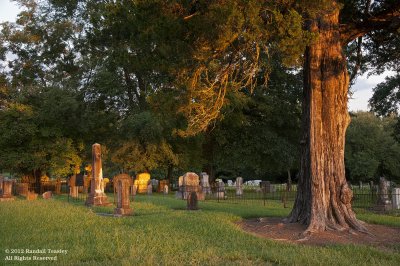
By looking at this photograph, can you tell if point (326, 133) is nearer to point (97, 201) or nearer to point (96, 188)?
point (97, 201)

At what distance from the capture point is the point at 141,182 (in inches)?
1173

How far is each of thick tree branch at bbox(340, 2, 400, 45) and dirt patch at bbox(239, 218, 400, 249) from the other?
5.53 m

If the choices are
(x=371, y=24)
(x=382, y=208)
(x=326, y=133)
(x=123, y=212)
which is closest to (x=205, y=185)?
(x=382, y=208)

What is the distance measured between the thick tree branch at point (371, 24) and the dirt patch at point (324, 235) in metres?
5.53

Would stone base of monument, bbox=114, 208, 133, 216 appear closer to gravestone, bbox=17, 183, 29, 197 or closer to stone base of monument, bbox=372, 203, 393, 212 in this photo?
stone base of monument, bbox=372, 203, 393, 212

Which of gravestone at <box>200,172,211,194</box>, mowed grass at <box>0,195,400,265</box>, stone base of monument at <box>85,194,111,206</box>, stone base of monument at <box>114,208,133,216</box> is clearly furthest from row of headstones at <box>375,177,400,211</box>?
stone base of monument at <box>85,194,111,206</box>

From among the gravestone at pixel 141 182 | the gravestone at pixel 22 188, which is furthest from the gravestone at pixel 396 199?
the gravestone at pixel 22 188

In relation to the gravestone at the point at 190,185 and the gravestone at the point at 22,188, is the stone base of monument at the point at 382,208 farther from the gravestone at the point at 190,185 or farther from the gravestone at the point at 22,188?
the gravestone at the point at 22,188

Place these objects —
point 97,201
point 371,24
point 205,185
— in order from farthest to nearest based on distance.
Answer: point 205,185 < point 97,201 < point 371,24

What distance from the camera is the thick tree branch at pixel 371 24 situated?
11820 millimetres

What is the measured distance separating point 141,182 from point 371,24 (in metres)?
21.2

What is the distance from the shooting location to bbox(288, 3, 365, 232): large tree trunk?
11.0m

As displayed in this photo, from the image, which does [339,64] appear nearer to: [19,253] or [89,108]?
[19,253]

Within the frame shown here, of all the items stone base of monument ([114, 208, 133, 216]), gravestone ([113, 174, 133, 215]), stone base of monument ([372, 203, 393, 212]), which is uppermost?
gravestone ([113, 174, 133, 215])
